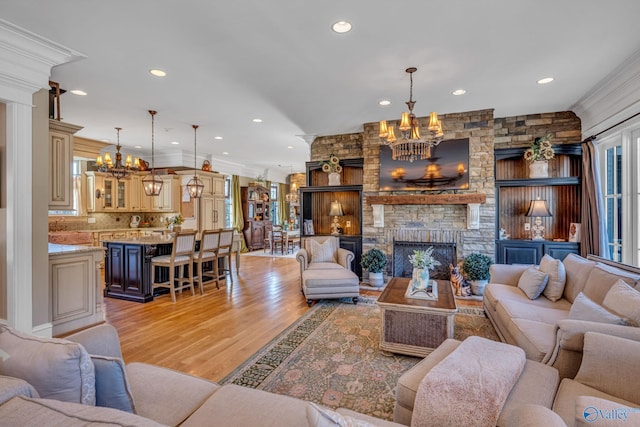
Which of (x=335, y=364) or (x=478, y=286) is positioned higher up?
(x=478, y=286)

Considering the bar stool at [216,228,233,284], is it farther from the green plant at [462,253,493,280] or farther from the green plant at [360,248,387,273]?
the green plant at [462,253,493,280]

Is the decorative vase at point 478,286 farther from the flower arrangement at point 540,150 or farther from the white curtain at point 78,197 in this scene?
the white curtain at point 78,197

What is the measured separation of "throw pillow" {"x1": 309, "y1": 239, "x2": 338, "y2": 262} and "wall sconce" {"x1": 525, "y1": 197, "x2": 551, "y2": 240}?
3245 millimetres

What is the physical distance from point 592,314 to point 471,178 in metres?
3.55

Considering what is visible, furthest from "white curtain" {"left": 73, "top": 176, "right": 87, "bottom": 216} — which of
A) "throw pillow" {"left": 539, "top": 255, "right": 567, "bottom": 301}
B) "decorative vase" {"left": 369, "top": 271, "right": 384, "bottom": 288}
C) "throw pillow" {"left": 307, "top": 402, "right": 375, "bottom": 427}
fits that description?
"throw pillow" {"left": 539, "top": 255, "right": 567, "bottom": 301}

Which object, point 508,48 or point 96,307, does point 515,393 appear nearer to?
point 508,48

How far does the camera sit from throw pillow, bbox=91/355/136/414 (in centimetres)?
117

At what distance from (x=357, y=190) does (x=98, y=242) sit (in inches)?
239

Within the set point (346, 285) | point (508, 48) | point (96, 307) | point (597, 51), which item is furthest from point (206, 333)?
point (597, 51)

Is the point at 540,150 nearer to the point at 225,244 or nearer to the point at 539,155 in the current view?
the point at 539,155

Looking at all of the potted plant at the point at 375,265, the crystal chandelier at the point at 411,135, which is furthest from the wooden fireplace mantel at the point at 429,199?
the crystal chandelier at the point at 411,135

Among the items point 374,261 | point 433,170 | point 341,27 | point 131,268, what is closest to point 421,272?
point 374,261

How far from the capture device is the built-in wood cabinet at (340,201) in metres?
6.21

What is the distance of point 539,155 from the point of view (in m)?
5.04
